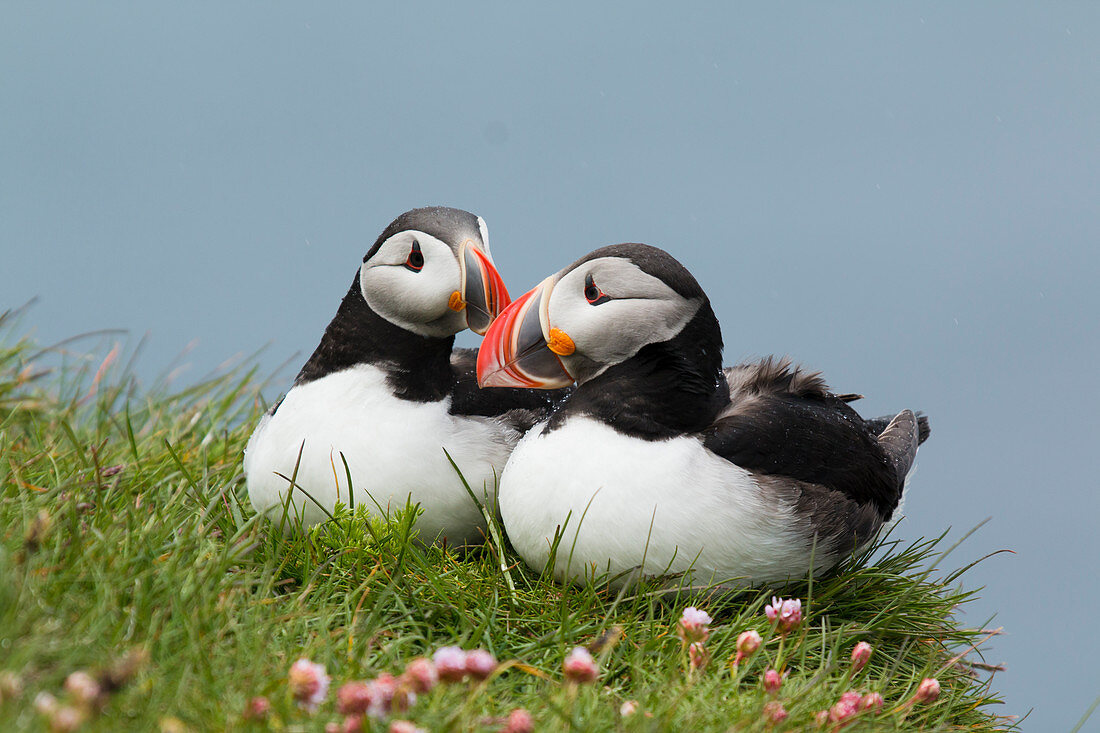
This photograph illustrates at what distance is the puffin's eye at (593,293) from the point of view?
16.3 feet

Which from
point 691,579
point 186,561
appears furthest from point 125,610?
point 691,579

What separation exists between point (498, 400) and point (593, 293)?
3.29ft

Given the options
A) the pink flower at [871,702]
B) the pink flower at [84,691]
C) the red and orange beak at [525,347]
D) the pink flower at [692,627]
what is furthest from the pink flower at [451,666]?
the red and orange beak at [525,347]

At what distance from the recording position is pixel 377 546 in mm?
5086

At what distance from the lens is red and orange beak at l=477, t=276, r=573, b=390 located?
5000mm

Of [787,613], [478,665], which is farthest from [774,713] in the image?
[478,665]

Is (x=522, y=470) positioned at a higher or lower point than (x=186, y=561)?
higher

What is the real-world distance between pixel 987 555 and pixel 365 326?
3620 millimetres

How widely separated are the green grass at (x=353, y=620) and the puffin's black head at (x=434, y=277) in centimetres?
101

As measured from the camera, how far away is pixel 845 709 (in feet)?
13.0

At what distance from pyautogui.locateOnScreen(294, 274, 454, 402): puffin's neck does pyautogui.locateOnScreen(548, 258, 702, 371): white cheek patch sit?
774 mm

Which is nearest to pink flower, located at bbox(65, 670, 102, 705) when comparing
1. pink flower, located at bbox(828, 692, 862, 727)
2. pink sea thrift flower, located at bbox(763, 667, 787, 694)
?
pink sea thrift flower, located at bbox(763, 667, 787, 694)

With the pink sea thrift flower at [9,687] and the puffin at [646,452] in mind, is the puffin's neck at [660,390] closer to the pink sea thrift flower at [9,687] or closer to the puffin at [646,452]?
the puffin at [646,452]

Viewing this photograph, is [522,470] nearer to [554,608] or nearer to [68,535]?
[554,608]
